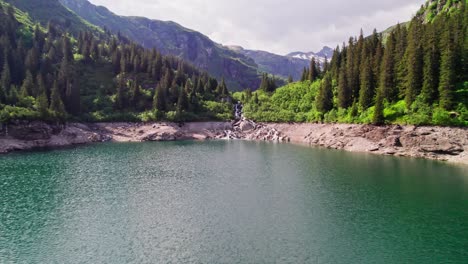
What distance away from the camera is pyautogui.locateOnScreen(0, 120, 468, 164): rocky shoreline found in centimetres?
7450

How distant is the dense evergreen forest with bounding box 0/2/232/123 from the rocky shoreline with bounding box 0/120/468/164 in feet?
13.9

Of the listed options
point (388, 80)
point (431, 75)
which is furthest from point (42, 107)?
point (431, 75)

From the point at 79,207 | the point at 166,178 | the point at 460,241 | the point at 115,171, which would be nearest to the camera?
the point at 460,241

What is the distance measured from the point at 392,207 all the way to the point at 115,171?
46335mm

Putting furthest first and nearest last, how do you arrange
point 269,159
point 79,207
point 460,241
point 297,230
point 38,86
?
point 38,86 → point 269,159 → point 79,207 → point 297,230 → point 460,241

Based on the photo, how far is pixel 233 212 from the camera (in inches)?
1564

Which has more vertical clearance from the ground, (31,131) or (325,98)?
(325,98)

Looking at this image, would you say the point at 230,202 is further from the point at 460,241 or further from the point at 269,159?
the point at 269,159

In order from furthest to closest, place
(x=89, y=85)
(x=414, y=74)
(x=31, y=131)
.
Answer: (x=89, y=85) → (x=31, y=131) → (x=414, y=74)

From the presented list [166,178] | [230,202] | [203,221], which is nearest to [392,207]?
[230,202]

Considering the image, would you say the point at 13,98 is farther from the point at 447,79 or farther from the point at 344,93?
the point at 447,79

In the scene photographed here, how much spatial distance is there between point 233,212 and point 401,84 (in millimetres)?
72804

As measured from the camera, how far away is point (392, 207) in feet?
136

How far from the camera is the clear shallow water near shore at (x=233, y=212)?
96.4ft
